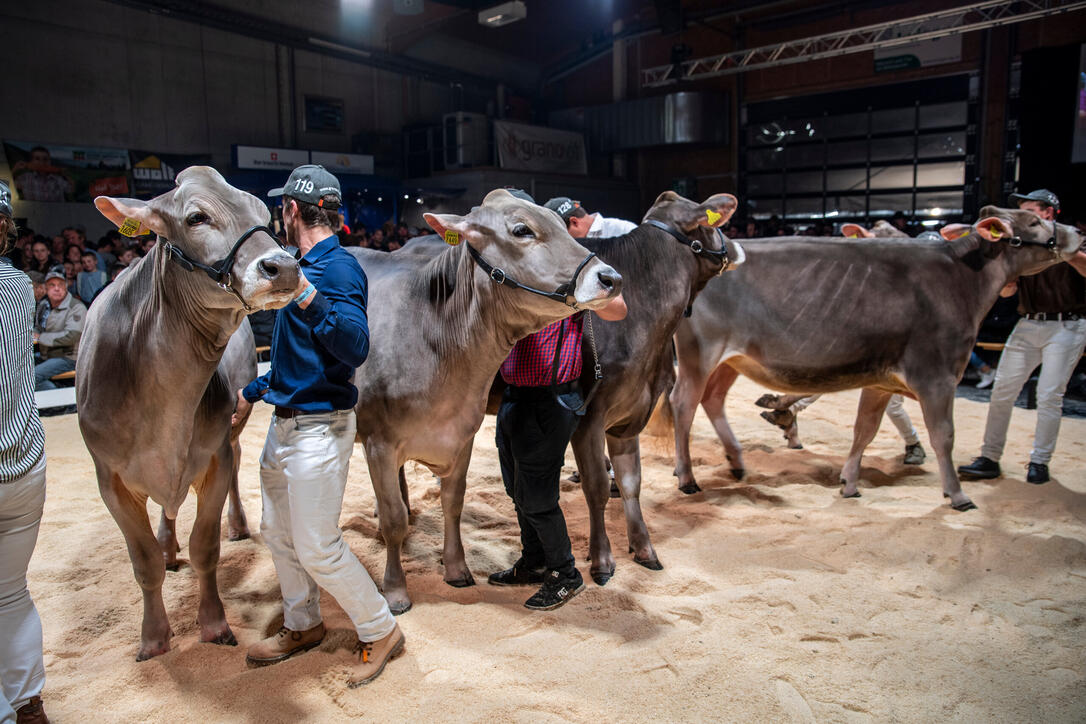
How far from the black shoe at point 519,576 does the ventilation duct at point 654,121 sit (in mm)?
15628

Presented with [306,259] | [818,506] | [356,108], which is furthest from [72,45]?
[818,506]

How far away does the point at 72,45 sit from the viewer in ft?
41.9

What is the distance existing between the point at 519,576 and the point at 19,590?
6.80ft

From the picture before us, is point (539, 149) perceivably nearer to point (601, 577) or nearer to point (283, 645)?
point (601, 577)

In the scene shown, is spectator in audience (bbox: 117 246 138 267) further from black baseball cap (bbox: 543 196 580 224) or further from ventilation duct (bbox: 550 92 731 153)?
ventilation duct (bbox: 550 92 731 153)

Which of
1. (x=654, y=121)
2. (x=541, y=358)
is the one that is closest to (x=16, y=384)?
(x=541, y=358)

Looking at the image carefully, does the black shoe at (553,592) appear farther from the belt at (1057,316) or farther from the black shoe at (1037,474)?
the belt at (1057,316)

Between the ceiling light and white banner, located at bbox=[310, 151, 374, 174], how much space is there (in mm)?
3983

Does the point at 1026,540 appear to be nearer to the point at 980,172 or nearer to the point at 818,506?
the point at 818,506

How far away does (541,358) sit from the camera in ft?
10.3

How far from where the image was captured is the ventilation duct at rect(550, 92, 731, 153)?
1739 centimetres

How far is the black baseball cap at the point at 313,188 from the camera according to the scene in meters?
2.62

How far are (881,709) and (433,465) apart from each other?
2029 mm

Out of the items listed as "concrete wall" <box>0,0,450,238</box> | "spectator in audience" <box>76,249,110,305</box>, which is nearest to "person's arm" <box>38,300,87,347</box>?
"spectator in audience" <box>76,249,110,305</box>
